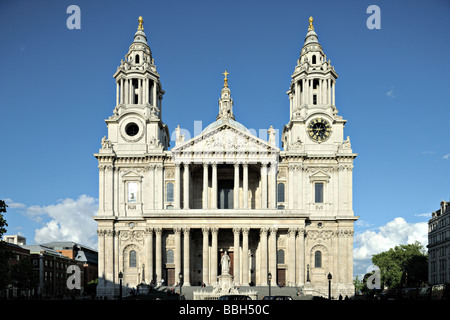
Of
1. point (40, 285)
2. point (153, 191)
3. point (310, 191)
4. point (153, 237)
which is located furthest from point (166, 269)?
point (40, 285)

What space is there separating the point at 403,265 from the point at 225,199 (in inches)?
2904

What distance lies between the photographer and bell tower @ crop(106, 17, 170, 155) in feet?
265

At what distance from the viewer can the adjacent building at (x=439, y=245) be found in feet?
371

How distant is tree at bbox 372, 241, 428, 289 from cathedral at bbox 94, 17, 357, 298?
61695 mm

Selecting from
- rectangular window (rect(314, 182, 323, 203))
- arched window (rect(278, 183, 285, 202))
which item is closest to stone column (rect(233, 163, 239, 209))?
arched window (rect(278, 183, 285, 202))

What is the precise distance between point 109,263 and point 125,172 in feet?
41.8

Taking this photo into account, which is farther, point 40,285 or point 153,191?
point 40,285

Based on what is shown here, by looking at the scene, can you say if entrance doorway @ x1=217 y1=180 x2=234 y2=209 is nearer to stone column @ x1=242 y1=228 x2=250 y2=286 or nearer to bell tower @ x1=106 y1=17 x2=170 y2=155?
stone column @ x1=242 y1=228 x2=250 y2=286

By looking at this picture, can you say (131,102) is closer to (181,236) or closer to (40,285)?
(181,236)

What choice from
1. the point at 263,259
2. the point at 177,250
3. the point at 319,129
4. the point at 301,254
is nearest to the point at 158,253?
the point at 177,250

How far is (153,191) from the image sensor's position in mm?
78688

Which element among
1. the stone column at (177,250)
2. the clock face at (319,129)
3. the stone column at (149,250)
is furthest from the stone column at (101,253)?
the clock face at (319,129)

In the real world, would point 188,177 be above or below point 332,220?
above

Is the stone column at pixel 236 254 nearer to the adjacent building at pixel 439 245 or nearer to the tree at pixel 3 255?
the tree at pixel 3 255
